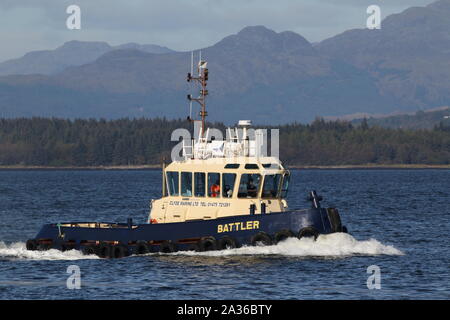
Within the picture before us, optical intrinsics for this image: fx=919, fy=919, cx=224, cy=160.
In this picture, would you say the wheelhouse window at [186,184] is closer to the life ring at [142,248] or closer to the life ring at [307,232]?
the life ring at [142,248]

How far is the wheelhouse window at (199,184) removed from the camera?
3922 cm

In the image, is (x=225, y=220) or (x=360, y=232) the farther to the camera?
(x=360, y=232)

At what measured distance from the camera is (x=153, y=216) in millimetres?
40406

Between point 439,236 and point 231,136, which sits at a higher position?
point 231,136

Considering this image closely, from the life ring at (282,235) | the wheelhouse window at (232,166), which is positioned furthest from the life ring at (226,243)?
the wheelhouse window at (232,166)

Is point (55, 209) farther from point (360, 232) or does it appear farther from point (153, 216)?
point (153, 216)

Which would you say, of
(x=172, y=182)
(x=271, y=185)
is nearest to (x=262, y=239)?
(x=271, y=185)

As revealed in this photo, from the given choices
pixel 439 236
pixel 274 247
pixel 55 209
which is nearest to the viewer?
pixel 274 247

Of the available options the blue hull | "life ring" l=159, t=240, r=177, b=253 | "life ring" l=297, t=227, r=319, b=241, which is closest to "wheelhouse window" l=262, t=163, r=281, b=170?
the blue hull

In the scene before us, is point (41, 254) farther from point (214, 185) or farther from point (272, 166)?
point (272, 166)

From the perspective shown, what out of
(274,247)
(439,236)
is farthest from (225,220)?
(439,236)

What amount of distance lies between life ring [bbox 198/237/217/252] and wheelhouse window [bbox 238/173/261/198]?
2408 millimetres
